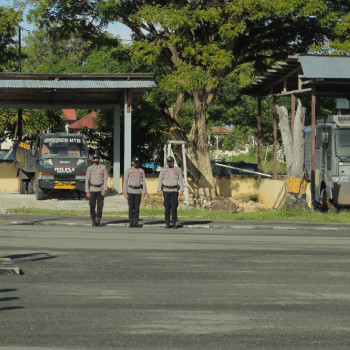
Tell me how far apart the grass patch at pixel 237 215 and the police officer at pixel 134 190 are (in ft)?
12.1

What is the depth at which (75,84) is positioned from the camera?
95.2 ft

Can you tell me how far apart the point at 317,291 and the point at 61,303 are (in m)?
3.40

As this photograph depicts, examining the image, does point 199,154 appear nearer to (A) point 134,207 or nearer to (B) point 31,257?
(A) point 134,207

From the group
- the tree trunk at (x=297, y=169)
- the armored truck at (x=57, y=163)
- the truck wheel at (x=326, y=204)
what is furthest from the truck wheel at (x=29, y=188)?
Answer: the truck wheel at (x=326, y=204)

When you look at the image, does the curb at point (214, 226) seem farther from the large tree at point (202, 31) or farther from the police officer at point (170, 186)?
the large tree at point (202, 31)

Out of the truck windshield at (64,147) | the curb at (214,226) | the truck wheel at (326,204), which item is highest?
the truck windshield at (64,147)

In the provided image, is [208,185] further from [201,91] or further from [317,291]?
[317,291]

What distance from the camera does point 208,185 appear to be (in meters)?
33.3

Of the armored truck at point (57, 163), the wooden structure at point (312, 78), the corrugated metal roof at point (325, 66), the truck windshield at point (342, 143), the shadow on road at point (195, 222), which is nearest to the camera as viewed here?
the shadow on road at point (195, 222)

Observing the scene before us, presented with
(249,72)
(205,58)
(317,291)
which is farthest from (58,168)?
(249,72)

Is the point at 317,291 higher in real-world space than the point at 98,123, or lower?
lower

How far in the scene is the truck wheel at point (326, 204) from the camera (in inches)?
996

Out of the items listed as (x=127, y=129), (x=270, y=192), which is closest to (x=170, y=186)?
(x=127, y=129)

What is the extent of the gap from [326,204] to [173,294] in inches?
647
